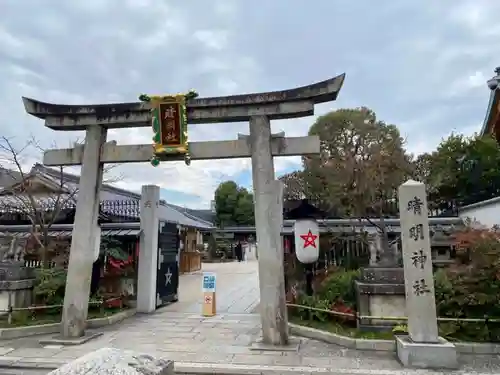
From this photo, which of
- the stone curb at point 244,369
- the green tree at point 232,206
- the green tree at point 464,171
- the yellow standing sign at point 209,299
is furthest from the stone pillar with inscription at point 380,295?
the green tree at point 232,206

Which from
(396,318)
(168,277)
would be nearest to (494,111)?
(396,318)

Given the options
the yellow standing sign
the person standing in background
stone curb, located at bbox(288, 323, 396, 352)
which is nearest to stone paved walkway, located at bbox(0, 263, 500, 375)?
stone curb, located at bbox(288, 323, 396, 352)

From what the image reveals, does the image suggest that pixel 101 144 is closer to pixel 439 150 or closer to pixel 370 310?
pixel 370 310

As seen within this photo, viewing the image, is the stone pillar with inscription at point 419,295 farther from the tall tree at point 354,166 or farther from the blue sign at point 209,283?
the tall tree at point 354,166

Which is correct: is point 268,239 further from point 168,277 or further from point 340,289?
point 168,277

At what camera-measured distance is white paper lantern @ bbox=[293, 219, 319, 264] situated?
841 centimetres

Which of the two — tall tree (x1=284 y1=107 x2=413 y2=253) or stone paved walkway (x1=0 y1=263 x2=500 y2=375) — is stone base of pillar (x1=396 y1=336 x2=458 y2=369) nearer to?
stone paved walkway (x1=0 y1=263 x2=500 y2=375)

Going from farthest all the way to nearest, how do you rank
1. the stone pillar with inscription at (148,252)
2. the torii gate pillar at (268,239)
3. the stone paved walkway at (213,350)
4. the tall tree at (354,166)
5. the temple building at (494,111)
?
the tall tree at (354,166) → the temple building at (494,111) → the stone pillar with inscription at (148,252) → the torii gate pillar at (268,239) → the stone paved walkway at (213,350)

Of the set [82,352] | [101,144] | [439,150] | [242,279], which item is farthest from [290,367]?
[439,150]

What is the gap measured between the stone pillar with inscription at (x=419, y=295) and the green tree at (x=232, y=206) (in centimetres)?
3432

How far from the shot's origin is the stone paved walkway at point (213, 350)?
589 cm

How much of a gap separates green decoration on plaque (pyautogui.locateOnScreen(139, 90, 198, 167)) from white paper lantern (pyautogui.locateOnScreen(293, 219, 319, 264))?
10.0 ft

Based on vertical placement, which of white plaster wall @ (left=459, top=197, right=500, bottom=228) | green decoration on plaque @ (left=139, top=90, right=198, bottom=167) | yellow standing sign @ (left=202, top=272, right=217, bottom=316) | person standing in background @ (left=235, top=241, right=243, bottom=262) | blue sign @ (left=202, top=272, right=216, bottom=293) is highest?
green decoration on plaque @ (left=139, top=90, right=198, bottom=167)

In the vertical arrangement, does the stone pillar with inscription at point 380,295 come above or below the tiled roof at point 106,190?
→ below
